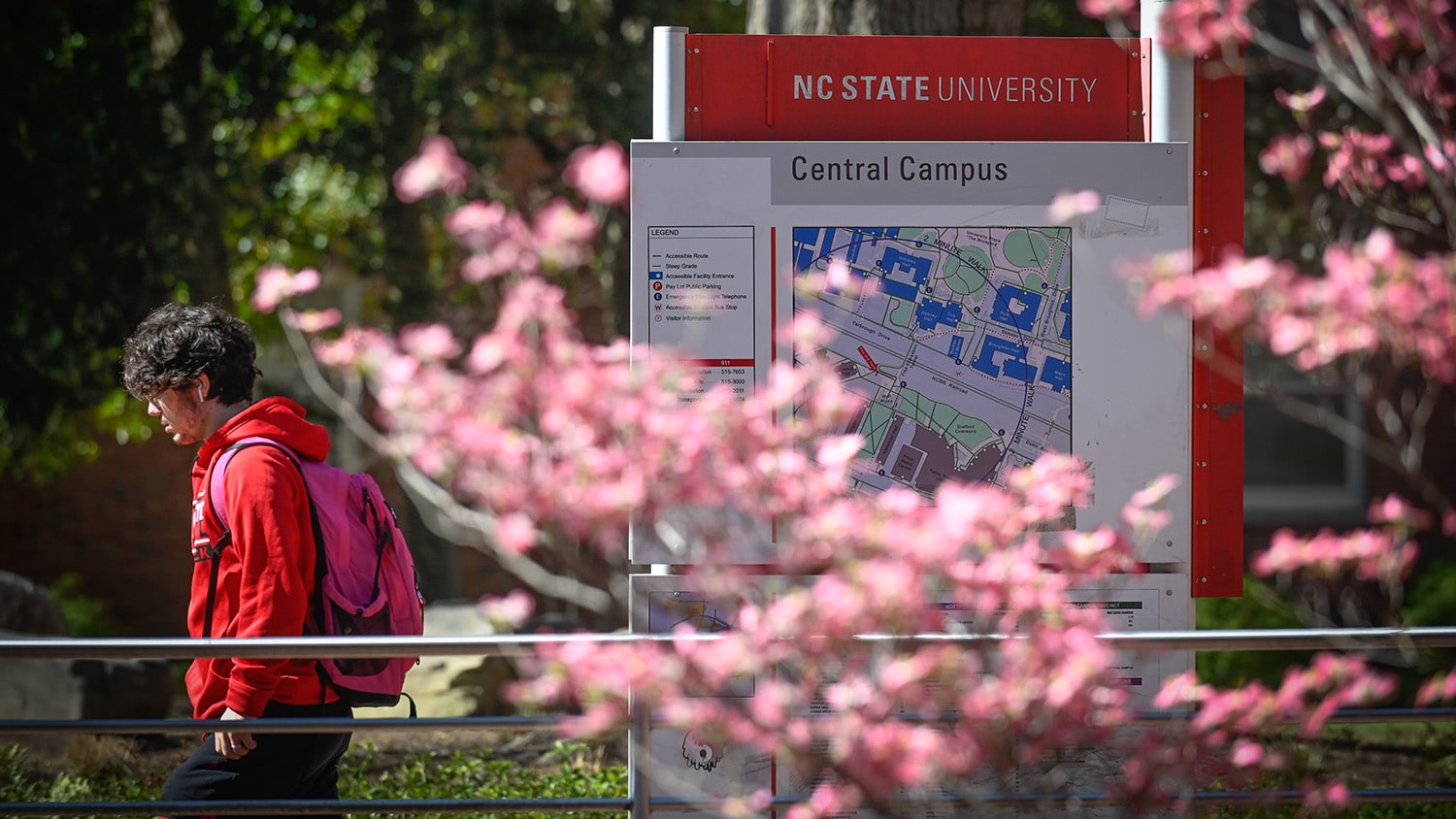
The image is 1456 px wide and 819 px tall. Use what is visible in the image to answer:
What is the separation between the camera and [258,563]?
123 inches

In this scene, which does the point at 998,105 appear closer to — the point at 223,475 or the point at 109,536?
the point at 223,475

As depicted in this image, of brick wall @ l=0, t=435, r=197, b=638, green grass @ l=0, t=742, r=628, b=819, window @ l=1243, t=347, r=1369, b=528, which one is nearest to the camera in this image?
green grass @ l=0, t=742, r=628, b=819

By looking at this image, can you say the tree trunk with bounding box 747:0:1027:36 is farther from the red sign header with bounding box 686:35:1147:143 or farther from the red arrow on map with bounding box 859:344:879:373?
the red arrow on map with bounding box 859:344:879:373

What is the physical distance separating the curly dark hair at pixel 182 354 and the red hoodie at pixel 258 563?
132 mm

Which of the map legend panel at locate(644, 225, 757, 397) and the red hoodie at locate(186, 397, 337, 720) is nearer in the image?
the red hoodie at locate(186, 397, 337, 720)

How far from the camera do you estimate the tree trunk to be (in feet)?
18.5

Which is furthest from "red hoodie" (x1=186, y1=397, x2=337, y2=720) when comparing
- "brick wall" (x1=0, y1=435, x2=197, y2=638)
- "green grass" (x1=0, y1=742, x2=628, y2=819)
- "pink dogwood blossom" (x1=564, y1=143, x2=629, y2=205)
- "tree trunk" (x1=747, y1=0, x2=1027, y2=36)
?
"brick wall" (x1=0, y1=435, x2=197, y2=638)

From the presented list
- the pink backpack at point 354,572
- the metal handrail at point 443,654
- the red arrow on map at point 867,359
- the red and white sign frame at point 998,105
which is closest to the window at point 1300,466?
the red and white sign frame at point 998,105

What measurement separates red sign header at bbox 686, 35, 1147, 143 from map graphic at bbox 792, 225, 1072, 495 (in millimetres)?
345

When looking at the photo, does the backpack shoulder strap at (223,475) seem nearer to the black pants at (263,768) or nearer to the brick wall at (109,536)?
the black pants at (263,768)

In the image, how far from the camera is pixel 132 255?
800cm

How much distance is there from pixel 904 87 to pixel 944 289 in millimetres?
595

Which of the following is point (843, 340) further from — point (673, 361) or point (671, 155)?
point (673, 361)

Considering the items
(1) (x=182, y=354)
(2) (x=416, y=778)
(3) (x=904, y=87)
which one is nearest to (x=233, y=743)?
(1) (x=182, y=354)
